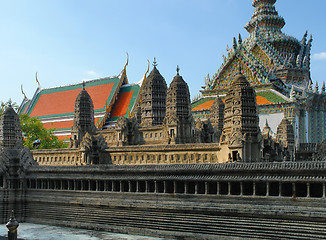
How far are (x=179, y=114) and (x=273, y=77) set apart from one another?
808 inches

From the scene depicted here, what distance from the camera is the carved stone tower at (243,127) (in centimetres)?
2353

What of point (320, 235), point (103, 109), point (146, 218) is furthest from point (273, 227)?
point (103, 109)

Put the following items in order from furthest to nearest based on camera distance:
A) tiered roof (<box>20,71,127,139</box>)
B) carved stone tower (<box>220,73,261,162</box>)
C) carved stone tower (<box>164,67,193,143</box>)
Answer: tiered roof (<box>20,71,127,139</box>) → carved stone tower (<box>164,67,193,143</box>) → carved stone tower (<box>220,73,261,162</box>)

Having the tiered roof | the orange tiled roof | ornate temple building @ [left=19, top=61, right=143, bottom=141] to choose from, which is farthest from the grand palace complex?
the orange tiled roof

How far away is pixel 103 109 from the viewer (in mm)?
52312

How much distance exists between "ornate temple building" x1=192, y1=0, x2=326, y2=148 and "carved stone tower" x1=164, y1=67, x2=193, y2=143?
1288 cm

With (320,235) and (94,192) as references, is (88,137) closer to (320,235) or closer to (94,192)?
(94,192)

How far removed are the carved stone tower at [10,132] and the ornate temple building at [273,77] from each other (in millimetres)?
23746

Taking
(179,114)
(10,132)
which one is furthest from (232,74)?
(10,132)

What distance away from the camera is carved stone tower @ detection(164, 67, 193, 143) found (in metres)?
33.0

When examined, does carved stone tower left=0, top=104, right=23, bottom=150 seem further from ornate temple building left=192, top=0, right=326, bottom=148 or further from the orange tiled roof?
ornate temple building left=192, top=0, right=326, bottom=148

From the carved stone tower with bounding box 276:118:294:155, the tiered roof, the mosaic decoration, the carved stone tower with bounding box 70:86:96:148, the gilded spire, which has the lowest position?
the carved stone tower with bounding box 276:118:294:155

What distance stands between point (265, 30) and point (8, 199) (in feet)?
152

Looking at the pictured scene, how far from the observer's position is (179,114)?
33.3m
